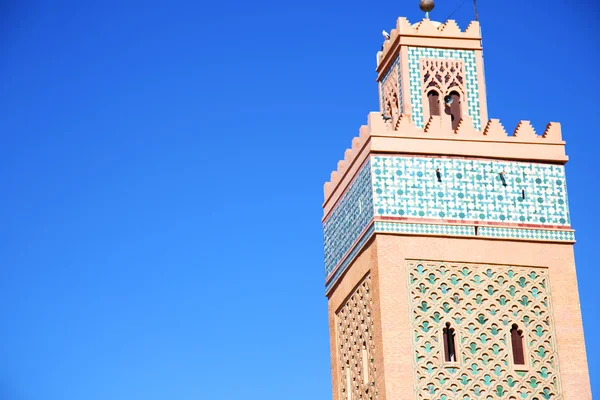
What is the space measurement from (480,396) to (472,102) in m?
3.86

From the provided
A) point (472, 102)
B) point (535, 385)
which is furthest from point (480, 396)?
point (472, 102)

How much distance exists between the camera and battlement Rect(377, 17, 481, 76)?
19125 millimetres

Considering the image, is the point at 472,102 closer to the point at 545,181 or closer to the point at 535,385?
the point at 545,181

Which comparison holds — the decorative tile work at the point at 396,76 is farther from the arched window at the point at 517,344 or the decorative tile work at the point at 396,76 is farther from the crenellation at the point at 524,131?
the arched window at the point at 517,344

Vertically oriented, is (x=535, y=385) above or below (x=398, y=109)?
below

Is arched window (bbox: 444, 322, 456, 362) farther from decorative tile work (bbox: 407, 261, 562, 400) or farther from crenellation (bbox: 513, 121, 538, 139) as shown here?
crenellation (bbox: 513, 121, 538, 139)

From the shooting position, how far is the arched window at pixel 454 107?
745 inches

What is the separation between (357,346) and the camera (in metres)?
18.2

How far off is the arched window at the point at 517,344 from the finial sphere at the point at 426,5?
175 inches

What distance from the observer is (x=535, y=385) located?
1730cm

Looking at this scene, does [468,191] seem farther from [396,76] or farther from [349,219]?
[396,76]

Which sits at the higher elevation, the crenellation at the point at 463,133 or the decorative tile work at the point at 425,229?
the crenellation at the point at 463,133

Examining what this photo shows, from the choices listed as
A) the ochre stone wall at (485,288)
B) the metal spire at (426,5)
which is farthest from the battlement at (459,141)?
the metal spire at (426,5)

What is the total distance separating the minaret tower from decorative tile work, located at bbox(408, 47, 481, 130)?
0.11 ft
